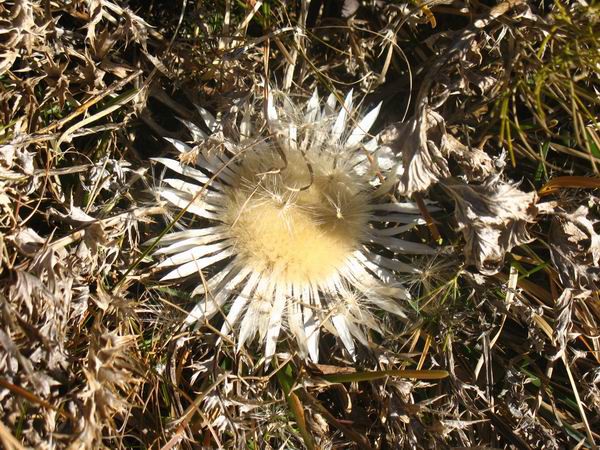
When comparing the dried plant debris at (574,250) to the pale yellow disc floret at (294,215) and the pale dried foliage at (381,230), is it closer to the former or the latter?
the pale dried foliage at (381,230)

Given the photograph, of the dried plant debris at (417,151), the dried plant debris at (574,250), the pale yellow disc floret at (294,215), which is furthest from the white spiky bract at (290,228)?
the dried plant debris at (574,250)

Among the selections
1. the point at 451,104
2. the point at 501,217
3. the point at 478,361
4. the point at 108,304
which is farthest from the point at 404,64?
the point at 108,304

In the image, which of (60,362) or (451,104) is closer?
(60,362)

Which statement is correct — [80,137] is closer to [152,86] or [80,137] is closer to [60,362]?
[152,86]

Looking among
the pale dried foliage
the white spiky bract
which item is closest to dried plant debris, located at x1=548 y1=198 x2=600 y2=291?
the pale dried foliage

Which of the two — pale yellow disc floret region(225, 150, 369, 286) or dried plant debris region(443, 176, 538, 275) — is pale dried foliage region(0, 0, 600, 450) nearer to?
dried plant debris region(443, 176, 538, 275)

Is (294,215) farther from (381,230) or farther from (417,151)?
(417,151)
